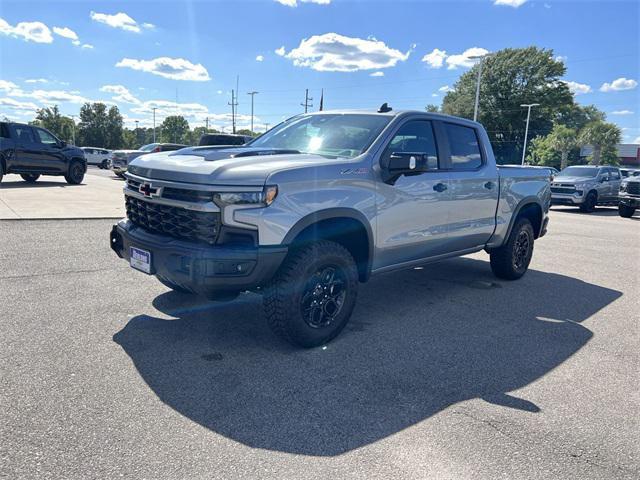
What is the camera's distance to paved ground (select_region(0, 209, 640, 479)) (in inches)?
99.1

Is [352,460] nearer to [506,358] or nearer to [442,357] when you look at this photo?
[442,357]

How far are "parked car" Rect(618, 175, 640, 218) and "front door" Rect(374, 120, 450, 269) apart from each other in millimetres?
13920

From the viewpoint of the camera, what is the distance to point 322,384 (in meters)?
3.34

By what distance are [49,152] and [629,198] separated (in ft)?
60.0

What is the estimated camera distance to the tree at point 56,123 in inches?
2995

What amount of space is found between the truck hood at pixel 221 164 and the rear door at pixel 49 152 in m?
12.9

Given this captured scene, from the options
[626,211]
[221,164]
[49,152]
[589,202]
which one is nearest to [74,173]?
[49,152]

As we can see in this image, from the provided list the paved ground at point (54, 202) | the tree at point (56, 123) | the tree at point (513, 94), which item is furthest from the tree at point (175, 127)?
the paved ground at point (54, 202)

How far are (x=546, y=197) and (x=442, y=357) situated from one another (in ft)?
13.1

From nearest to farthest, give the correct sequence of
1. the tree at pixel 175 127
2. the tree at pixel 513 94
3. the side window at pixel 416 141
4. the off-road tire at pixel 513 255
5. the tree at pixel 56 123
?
the side window at pixel 416 141 < the off-road tire at pixel 513 255 < the tree at pixel 513 94 < the tree at pixel 56 123 < the tree at pixel 175 127

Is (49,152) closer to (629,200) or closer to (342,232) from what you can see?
(342,232)

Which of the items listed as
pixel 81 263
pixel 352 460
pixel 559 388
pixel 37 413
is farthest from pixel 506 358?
pixel 81 263

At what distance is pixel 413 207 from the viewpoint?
4582 millimetres

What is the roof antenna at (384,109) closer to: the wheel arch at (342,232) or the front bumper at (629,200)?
the wheel arch at (342,232)
